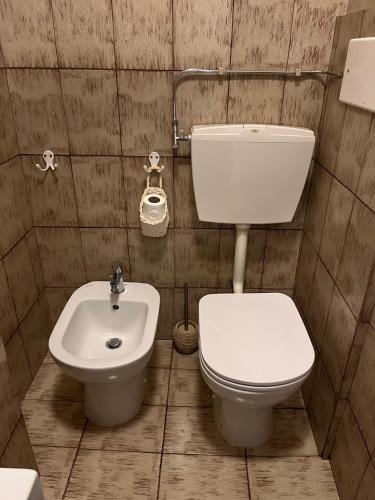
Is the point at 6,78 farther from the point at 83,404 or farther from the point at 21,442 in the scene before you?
the point at 83,404

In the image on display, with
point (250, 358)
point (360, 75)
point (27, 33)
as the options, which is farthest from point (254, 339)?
point (27, 33)

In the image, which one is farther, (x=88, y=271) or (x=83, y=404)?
(x=88, y=271)

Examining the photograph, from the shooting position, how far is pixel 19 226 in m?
1.50

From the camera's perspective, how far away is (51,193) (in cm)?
155

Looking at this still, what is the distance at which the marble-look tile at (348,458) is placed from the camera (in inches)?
43.6

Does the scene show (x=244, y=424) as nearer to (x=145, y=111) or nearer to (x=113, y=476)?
(x=113, y=476)

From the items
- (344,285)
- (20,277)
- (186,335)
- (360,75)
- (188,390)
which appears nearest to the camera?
(360,75)

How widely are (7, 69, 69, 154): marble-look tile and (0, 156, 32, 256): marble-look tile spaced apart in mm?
109

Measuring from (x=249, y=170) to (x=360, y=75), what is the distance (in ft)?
1.46

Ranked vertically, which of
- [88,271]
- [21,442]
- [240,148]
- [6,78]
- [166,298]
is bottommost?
[166,298]

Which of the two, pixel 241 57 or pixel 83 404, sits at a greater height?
pixel 241 57

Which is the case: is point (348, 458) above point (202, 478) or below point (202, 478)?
above

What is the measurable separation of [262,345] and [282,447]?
494 millimetres

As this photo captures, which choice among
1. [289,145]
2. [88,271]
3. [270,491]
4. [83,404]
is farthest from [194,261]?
[270,491]
